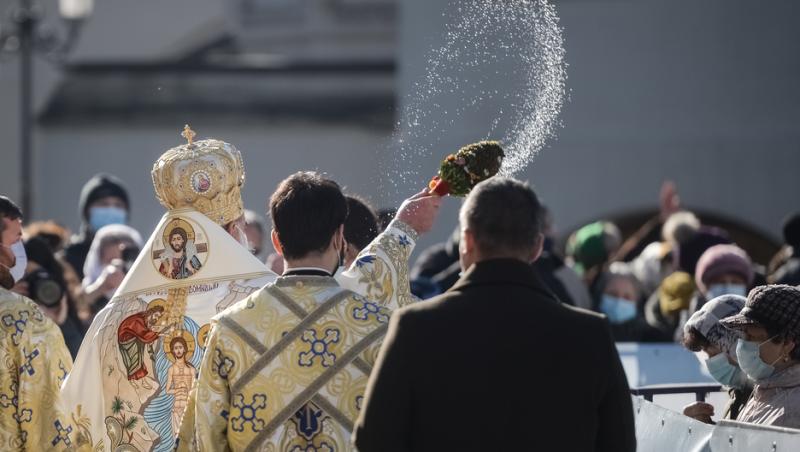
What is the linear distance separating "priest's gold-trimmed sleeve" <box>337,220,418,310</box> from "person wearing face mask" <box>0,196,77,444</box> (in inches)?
43.4

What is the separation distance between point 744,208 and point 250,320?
1470 centimetres

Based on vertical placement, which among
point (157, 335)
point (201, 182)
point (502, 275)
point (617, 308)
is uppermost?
point (502, 275)

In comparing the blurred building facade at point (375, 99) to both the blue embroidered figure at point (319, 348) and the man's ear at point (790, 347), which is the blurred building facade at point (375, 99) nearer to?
the man's ear at point (790, 347)

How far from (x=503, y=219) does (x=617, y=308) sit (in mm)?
6620

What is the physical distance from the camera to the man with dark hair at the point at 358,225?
20.2 ft

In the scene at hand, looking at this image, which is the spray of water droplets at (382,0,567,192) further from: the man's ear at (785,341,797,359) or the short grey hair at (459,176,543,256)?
the short grey hair at (459,176,543,256)

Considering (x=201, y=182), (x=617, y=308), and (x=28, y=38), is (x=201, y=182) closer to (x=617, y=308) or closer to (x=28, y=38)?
(x=617, y=308)

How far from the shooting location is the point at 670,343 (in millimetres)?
9859

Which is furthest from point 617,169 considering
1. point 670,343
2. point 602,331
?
point 602,331

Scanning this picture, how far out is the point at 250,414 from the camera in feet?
14.7

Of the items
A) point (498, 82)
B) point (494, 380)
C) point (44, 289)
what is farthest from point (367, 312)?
point (44, 289)

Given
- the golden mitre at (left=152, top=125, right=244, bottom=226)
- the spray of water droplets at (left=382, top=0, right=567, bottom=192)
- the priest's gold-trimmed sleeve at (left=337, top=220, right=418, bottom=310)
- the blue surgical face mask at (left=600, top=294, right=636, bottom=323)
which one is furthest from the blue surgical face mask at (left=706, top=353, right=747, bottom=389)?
the blue surgical face mask at (left=600, top=294, right=636, bottom=323)

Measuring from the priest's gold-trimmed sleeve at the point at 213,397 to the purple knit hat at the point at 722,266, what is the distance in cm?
497

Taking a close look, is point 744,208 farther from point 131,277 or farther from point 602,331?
point 602,331
